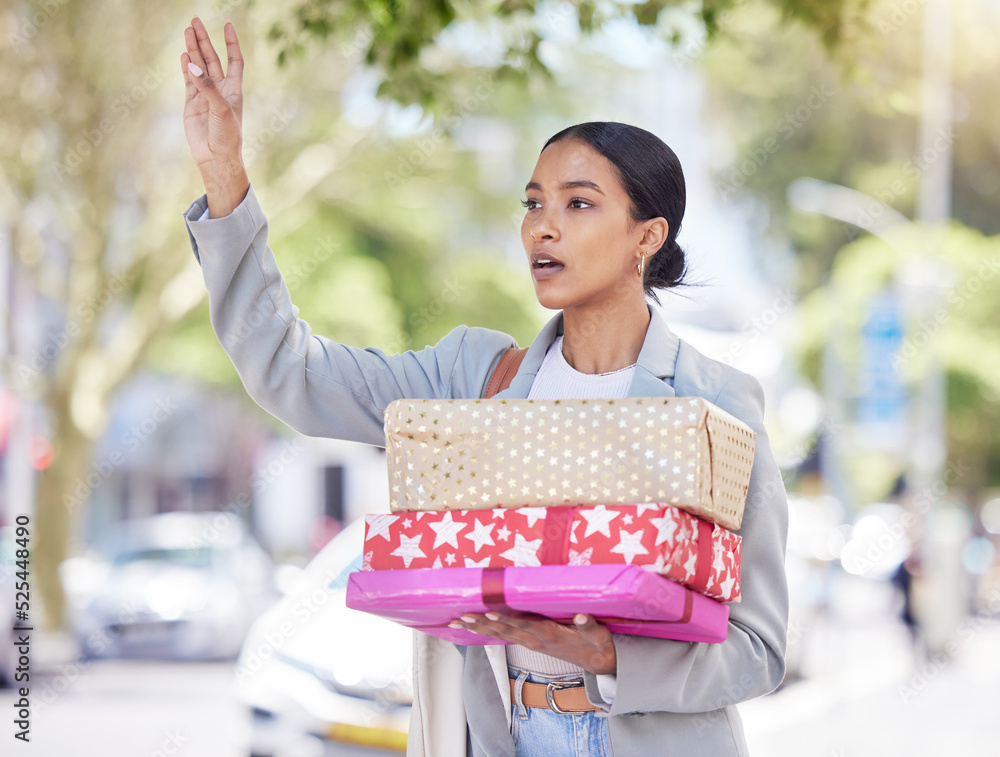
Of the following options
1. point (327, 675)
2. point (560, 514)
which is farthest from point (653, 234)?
point (327, 675)

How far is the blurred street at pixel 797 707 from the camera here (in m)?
8.40

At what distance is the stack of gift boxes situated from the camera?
168 cm

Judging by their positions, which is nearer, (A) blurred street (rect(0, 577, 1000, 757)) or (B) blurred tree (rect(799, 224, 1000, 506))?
(A) blurred street (rect(0, 577, 1000, 757))

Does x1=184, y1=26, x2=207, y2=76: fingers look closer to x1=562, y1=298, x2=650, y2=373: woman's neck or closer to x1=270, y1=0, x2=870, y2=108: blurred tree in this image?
x1=562, y1=298, x2=650, y2=373: woman's neck

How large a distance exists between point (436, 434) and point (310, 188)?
34.1 feet

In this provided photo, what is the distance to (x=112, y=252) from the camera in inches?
492

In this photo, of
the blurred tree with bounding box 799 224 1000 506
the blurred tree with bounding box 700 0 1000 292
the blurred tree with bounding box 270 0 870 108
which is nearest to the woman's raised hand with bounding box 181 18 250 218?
the blurred tree with bounding box 270 0 870 108

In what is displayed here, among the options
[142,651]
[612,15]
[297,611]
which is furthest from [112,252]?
[612,15]

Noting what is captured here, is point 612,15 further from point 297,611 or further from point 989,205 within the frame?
point 989,205

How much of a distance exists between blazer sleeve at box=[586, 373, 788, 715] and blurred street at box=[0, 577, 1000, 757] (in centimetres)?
335

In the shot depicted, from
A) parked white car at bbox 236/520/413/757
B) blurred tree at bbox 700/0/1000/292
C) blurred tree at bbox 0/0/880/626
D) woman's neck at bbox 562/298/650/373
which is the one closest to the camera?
woman's neck at bbox 562/298/650/373

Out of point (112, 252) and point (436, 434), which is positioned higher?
point (112, 252)

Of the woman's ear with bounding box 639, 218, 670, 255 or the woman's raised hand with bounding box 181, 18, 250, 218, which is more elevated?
the woman's raised hand with bounding box 181, 18, 250, 218

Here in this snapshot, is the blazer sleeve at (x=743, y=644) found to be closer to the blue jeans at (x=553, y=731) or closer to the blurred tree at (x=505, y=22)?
the blue jeans at (x=553, y=731)
